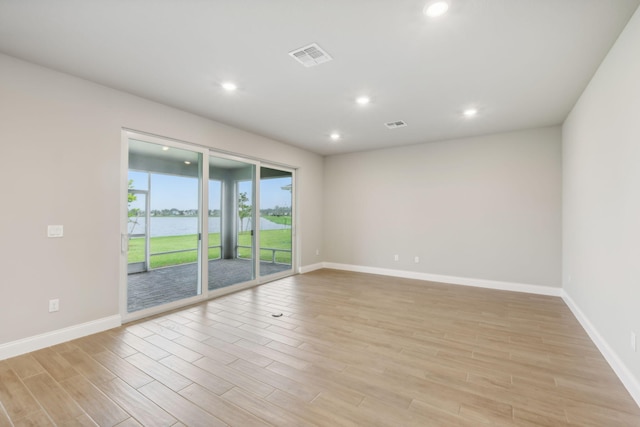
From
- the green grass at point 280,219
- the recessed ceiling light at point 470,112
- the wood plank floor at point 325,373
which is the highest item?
the recessed ceiling light at point 470,112

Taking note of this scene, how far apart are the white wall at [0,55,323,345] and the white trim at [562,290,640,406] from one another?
487 centimetres

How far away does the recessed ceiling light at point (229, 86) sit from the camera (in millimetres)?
3239

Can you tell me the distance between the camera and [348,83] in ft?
10.6

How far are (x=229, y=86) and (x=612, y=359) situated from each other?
4590 mm

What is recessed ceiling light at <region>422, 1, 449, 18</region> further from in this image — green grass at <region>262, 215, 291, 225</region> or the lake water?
green grass at <region>262, 215, 291, 225</region>

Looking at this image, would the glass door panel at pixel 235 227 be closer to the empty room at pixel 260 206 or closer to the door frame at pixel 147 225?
the empty room at pixel 260 206

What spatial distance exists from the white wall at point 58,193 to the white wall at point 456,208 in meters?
4.41

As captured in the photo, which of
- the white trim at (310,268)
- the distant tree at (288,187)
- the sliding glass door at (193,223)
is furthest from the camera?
the white trim at (310,268)

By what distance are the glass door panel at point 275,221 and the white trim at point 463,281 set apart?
1.48m

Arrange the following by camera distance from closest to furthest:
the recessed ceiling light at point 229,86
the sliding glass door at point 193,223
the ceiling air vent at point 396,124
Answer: the recessed ceiling light at point 229,86 → the sliding glass door at point 193,223 → the ceiling air vent at point 396,124

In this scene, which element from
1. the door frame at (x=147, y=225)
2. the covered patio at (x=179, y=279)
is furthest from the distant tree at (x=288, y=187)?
the door frame at (x=147, y=225)

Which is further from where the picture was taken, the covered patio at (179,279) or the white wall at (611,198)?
the covered patio at (179,279)

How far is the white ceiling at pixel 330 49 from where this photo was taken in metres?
2.05

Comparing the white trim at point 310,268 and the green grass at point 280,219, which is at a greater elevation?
the green grass at point 280,219
